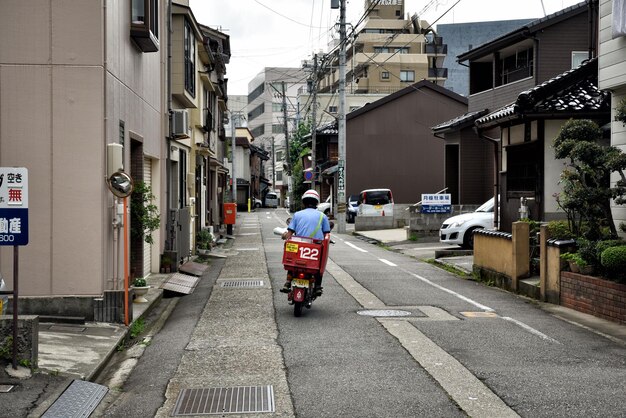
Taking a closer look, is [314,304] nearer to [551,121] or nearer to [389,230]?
[551,121]

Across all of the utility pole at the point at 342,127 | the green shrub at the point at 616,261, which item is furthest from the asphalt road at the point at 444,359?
the utility pole at the point at 342,127

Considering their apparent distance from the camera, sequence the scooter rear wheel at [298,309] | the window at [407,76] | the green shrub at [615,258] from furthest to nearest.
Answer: the window at [407,76] < the scooter rear wheel at [298,309] < the green shrub at [615,258]

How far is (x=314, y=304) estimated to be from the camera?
42.3 feet

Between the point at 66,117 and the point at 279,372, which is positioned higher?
the point at 66,117

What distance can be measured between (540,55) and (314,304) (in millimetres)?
17300

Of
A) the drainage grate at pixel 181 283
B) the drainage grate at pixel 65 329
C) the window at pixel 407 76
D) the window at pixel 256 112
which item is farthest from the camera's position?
the window at pixel 256 112

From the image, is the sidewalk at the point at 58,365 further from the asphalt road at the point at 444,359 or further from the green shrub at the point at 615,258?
the green shrub at the point at 615,258

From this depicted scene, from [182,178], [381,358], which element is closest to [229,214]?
[182,178]

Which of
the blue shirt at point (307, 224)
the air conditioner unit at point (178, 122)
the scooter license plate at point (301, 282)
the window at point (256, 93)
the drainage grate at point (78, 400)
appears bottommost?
the drainage grate at point (78, 400)

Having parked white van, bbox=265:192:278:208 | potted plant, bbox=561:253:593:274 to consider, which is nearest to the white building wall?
potted plant, bbox=561:253:593:274

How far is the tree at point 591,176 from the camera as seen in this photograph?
39.9 ft

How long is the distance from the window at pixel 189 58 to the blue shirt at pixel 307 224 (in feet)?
34.0

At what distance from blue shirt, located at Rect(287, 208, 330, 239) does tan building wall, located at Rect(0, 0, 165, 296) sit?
304 centimetres

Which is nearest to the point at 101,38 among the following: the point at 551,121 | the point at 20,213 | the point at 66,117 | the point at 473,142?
the point at 66,117
